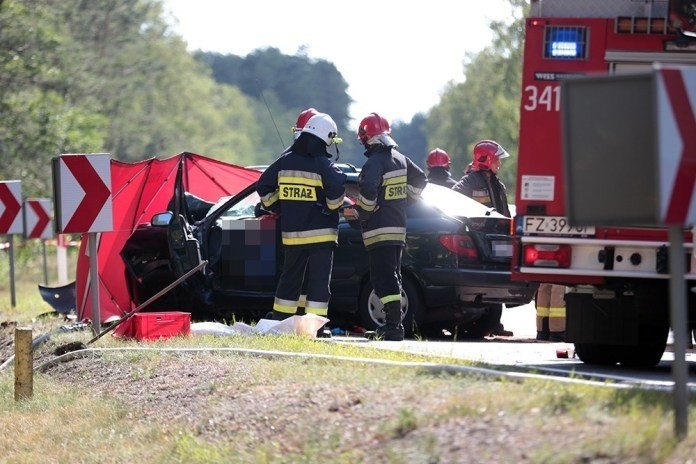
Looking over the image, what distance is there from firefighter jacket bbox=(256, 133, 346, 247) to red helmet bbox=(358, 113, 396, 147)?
386mm

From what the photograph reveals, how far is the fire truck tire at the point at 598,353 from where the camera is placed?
1101 centimetres

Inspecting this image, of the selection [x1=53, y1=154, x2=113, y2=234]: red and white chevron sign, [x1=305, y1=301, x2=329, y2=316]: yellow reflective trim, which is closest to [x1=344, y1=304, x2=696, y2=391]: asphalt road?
[x1=305, y1=301, x2=329, y2=316]: yellow reflective trim

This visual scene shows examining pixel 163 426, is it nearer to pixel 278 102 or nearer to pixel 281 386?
pixel 281 386

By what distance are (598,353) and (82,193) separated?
14.2ft

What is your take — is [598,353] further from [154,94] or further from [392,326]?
[154,94]

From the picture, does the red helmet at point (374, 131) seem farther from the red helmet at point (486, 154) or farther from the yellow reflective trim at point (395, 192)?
the red helmet at point (486, 154)

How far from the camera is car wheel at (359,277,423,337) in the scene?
44.1 feet

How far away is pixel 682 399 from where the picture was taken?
6500 millimetres

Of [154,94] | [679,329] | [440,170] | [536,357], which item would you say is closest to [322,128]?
[536,357]

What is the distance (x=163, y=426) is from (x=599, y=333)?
3532mm

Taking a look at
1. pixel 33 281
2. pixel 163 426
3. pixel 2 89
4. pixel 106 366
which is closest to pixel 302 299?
pixel 106 366

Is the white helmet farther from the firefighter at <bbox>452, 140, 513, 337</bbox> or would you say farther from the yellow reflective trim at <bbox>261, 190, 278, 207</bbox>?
the firefighter at <bbox>452, 140, 513, 337</bbox>

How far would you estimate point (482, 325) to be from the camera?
14.4 metres

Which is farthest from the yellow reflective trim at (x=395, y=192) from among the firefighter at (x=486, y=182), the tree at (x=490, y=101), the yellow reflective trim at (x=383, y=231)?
the tree at (x=490, y=101)
